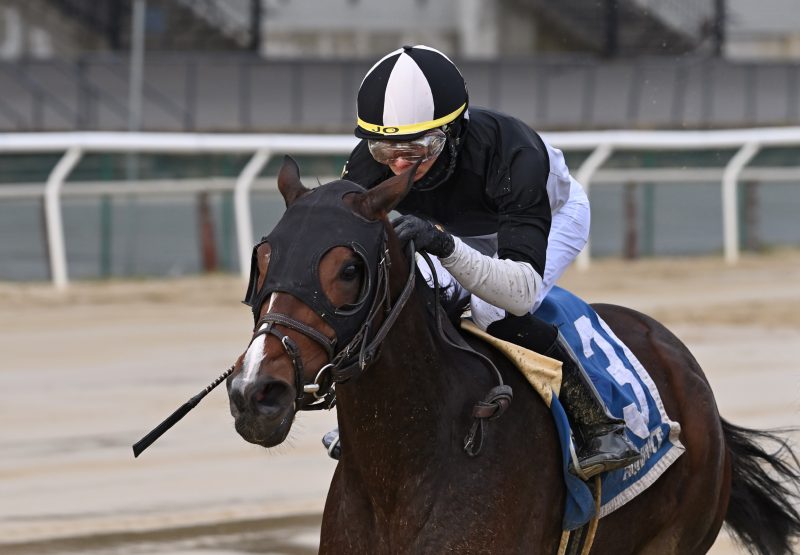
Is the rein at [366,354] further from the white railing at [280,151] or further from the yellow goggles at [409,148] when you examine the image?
the white railing at [280,151]

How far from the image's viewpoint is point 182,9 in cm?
2036

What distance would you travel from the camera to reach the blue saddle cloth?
13.4 ft

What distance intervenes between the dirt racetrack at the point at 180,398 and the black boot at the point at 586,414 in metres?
0.72

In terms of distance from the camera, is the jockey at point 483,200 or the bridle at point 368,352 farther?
the jockey at point 483,200

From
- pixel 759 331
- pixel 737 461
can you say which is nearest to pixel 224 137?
pixel 759 331

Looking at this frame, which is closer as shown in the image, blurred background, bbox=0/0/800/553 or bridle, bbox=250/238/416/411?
bridle, bbox=250/238/416/411

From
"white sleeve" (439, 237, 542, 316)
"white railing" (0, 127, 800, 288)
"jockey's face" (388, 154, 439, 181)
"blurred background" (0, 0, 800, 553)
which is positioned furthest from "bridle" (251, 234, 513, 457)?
"white railing" (0, 127, 800, 288)

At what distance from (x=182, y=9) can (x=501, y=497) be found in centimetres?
1762

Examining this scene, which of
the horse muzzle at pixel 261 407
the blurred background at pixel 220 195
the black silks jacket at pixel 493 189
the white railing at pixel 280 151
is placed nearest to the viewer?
the horse muzzle at pixel 261 407

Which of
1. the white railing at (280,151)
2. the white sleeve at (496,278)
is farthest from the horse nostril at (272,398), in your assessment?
the white railing at (280,151)

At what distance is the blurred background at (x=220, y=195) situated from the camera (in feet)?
23.7

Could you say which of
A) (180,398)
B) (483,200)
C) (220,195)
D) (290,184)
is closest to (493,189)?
(483,200)

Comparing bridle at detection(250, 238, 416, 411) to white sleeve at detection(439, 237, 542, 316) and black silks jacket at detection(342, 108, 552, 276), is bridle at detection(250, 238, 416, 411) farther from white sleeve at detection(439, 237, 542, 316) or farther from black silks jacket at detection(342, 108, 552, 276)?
black silks jacket at detection(342, 108, 552, 276)

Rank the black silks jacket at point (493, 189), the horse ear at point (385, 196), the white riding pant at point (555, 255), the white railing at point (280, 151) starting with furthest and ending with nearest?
1. the white railing at point (280, 151)
2. the white riding pant at point (555, 255)
3. the black silks jacket at point (493, 189)
4. the horse ear at point (385, 196)
